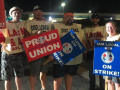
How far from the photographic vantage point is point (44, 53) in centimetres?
279

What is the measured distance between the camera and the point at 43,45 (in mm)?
2787

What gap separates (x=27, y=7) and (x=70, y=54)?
114ft

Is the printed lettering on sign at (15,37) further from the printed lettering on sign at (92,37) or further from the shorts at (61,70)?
the printed lettering on sign at (92,37)

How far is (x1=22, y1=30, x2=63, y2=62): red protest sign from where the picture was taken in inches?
107

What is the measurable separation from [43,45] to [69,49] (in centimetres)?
46

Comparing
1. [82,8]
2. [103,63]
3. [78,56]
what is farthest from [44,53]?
[82,8]

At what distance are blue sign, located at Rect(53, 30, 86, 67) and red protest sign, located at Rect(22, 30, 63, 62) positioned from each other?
9cm

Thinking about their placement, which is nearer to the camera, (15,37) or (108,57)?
(108,57)

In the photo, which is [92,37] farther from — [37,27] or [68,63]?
[37,27]

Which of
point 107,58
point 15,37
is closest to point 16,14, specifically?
point 15,37

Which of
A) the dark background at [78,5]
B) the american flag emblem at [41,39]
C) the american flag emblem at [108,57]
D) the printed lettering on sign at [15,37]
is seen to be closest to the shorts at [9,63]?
the printed lettering on sign at [15,37]

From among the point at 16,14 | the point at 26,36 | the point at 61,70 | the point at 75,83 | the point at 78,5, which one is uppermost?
the point at 78,5

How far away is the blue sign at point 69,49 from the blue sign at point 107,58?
46 centimetres

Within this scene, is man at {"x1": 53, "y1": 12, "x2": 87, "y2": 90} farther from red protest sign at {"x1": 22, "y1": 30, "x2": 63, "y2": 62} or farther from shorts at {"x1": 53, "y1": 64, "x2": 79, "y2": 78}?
red protest sign at {"x1": 22, "y1": 30, "x2": 63, "y2": 62}
